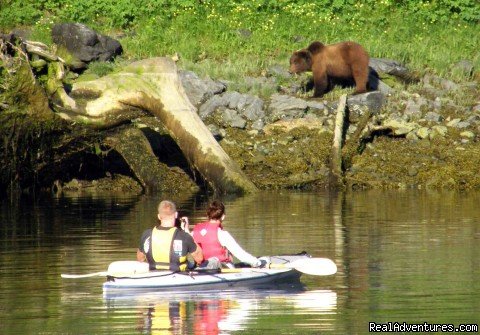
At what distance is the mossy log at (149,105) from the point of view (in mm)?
22859

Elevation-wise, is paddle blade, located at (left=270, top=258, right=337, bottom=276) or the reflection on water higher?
paddle blade, located at (left=270, top=258, right=337, bottom=276)

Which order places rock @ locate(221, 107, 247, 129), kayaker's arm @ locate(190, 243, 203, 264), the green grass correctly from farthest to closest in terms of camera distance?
the green grass, rock @ locate(221, 107, 247, 129), kayaker's arm @ locate(190, 243, 203, 264)

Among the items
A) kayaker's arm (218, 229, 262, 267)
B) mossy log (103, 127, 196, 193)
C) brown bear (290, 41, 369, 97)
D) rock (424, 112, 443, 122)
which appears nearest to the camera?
kayaker's arm (218, 229, 262, 267)

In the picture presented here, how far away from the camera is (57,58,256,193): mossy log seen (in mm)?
22859

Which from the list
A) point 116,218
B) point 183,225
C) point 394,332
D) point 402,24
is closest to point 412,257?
point 183,225

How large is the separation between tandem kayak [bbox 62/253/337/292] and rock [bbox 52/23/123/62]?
51.1ft

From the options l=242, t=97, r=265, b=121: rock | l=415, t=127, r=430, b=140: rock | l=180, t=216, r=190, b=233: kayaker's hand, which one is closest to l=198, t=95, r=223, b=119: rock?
l=242, t=97, r=265, b=121: rock

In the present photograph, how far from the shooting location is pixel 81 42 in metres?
29.5

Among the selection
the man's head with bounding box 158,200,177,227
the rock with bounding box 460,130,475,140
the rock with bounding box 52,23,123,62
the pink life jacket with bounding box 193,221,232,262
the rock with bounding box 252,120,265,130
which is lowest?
the pink life jacket with bounding box 193,221,232,262

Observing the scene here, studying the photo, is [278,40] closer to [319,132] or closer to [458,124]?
[319,132]

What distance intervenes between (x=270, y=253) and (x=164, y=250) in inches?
116

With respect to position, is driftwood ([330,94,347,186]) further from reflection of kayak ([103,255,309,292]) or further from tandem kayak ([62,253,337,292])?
reflection of kayak ([103,255,309,292])

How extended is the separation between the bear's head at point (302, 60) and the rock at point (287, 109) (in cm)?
90

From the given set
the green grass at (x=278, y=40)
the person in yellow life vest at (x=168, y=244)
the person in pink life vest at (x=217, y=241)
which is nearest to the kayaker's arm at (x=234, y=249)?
the person in pink life vest at (x=217, y=241)
